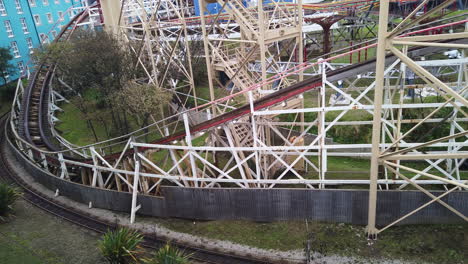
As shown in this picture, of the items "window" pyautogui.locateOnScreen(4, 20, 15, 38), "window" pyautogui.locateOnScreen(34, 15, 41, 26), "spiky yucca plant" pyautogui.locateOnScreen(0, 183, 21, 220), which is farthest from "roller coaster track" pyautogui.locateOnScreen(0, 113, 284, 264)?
"window" pyautogui.locateOnScreen(34, 15, 41, 26)

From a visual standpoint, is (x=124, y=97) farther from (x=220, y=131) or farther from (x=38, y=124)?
(x=38, y=124)

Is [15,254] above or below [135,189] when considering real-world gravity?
below

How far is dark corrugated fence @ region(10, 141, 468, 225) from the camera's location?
424 inches

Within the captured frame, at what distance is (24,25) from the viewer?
36.8 m

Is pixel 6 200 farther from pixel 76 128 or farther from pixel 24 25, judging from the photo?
pixel 24 25

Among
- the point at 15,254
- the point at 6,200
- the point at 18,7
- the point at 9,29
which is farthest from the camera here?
the point at 18,7

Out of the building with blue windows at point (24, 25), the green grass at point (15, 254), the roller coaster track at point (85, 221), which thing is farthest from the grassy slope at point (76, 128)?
the building with blue windows at point (24, 25)

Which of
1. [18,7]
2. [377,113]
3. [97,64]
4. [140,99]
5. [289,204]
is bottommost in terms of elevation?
[289,204]

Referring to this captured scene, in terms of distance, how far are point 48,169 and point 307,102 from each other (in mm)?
14026

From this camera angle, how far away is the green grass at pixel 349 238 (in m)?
10.1

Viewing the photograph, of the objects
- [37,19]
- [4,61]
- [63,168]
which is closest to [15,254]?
[63,168]

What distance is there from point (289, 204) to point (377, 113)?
4.06m

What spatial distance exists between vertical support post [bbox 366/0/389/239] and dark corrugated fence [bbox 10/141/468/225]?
22.4 inches

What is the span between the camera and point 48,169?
17.5 m
